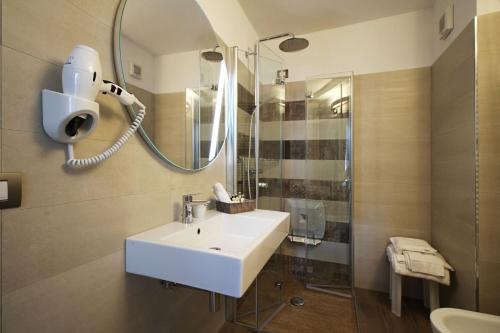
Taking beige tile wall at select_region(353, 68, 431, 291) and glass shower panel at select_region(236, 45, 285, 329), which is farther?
beige tile wall at select_region(353, 68, 431, 291)

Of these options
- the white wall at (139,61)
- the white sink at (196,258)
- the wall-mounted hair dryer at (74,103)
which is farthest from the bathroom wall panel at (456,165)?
the wall-mounted hair dryer at (74,103)

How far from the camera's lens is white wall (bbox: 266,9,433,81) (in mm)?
1975

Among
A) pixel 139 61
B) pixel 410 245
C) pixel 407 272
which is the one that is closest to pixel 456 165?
pixel 410 245

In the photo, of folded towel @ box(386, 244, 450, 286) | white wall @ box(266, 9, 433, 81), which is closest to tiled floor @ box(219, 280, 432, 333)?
folded towel @ box(386, 244, 450, 286)

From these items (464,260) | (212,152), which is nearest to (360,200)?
(464,260)

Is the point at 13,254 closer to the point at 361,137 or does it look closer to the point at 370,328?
the point at 370,328

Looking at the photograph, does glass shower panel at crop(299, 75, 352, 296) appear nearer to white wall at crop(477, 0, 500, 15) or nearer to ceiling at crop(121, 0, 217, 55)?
white wall at crop(477, 0, 500, 15)

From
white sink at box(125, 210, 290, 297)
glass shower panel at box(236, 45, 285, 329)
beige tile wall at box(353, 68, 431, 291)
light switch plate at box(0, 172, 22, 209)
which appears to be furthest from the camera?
beige tile wall at box(353, 68, 431, 291)

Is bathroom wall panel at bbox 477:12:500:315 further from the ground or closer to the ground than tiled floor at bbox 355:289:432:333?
further from the ground

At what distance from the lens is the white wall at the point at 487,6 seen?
1303 mm

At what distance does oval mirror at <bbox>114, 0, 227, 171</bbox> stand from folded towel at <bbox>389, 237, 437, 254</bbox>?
1.64m

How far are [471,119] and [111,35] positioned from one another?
6.44 feet

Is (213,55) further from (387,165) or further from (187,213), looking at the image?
(387,165)

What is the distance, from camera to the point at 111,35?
0.81 meters
